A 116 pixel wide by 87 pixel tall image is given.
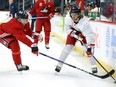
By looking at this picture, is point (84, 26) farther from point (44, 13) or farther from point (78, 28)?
point (44, 13)

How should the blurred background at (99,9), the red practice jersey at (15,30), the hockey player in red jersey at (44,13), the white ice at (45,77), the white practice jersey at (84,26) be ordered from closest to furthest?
1. the white ice at (45,77)
2. the red practice jersey at (15,30)
3. the white practice jersey at (84,26)
4. the blurred background at (99,9)
5. the hockey player in red jersey at (44,13)

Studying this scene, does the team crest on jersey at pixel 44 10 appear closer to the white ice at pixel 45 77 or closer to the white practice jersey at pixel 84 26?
the white ice at pixel 45 77

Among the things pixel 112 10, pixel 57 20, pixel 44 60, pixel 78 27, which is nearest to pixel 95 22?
pixel 112 10

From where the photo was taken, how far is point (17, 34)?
4.05 metres

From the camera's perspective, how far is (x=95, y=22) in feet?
18.4

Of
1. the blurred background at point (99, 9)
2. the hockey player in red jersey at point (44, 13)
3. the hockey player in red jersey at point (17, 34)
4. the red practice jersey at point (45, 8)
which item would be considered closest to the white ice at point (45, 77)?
the hockey player in red jersey at point (17, 34)

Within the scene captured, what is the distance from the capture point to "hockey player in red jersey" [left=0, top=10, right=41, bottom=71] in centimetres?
405

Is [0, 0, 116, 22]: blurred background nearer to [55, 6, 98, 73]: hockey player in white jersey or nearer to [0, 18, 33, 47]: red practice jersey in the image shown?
[55, 6, 98, 73]: hockey player in white jersey

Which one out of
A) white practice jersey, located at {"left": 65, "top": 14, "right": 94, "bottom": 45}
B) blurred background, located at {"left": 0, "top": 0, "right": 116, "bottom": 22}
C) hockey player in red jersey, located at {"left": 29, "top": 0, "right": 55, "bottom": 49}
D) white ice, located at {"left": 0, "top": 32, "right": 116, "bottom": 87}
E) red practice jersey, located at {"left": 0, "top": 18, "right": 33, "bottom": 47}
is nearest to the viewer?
white ice, located at {"left": 0, "top": 32, "right": 116, "bottom": 87}

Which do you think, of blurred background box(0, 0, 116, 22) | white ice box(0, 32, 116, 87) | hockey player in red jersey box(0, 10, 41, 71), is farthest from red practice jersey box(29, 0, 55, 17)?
hockey player in red jersey box(0, 10, 41, 71)

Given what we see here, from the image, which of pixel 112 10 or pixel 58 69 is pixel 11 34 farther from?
pixel 112 10

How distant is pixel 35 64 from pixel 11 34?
1.15 metres

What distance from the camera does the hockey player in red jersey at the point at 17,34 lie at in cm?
405

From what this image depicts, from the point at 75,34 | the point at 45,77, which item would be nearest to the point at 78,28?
the point at 75,34
